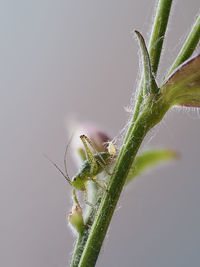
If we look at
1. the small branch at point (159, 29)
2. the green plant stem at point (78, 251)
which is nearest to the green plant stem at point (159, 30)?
the small branch at point (159, 29)

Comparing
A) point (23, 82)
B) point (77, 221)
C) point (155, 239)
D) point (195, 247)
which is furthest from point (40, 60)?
point (77, 221)

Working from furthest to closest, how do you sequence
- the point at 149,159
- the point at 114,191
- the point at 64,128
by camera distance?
the point at 64,128 < the point at 149,159 < the point at 114,191

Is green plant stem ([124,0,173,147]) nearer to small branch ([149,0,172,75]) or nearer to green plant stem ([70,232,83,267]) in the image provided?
small branch ([149,0,172,75])

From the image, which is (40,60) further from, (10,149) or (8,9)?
(10,149)

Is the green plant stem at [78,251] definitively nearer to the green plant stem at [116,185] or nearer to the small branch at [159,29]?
the green plant stem at [116,185]

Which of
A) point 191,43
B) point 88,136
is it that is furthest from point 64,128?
point 191,43

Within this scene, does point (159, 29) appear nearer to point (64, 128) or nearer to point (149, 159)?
point (149, 159)
